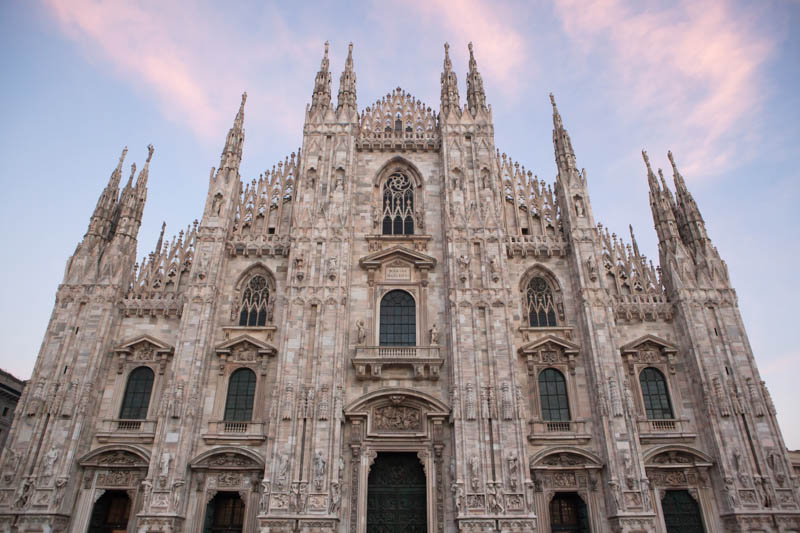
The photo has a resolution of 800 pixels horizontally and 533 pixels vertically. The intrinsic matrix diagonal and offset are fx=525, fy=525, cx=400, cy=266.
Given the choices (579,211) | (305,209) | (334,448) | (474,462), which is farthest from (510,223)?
(334,448)

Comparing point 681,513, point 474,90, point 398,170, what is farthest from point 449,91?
point 681,513

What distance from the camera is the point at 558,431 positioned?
20641mm

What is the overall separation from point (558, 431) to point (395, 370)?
684cm

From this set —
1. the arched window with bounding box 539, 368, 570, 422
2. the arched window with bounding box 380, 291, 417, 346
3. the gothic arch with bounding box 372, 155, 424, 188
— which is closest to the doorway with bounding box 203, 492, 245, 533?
the arched window with bounding box 380, 291, 417, 346

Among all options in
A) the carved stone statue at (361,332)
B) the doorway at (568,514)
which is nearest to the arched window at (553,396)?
the doorway at (568,514)

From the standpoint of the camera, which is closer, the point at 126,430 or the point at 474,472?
the point at 474,472

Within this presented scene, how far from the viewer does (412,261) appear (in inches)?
939

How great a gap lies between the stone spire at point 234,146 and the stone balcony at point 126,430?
12065 millimetres

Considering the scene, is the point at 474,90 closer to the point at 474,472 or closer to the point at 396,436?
the point at 396,436

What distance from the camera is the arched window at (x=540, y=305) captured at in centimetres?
2312

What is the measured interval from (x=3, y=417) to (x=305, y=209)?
25.2 m

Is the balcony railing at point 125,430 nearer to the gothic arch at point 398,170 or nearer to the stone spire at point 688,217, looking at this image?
the gothic arch at point 398,170

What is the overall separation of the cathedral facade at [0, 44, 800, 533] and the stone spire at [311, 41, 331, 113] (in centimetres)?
191

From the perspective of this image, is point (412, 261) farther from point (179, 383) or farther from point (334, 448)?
point (179, 383)
